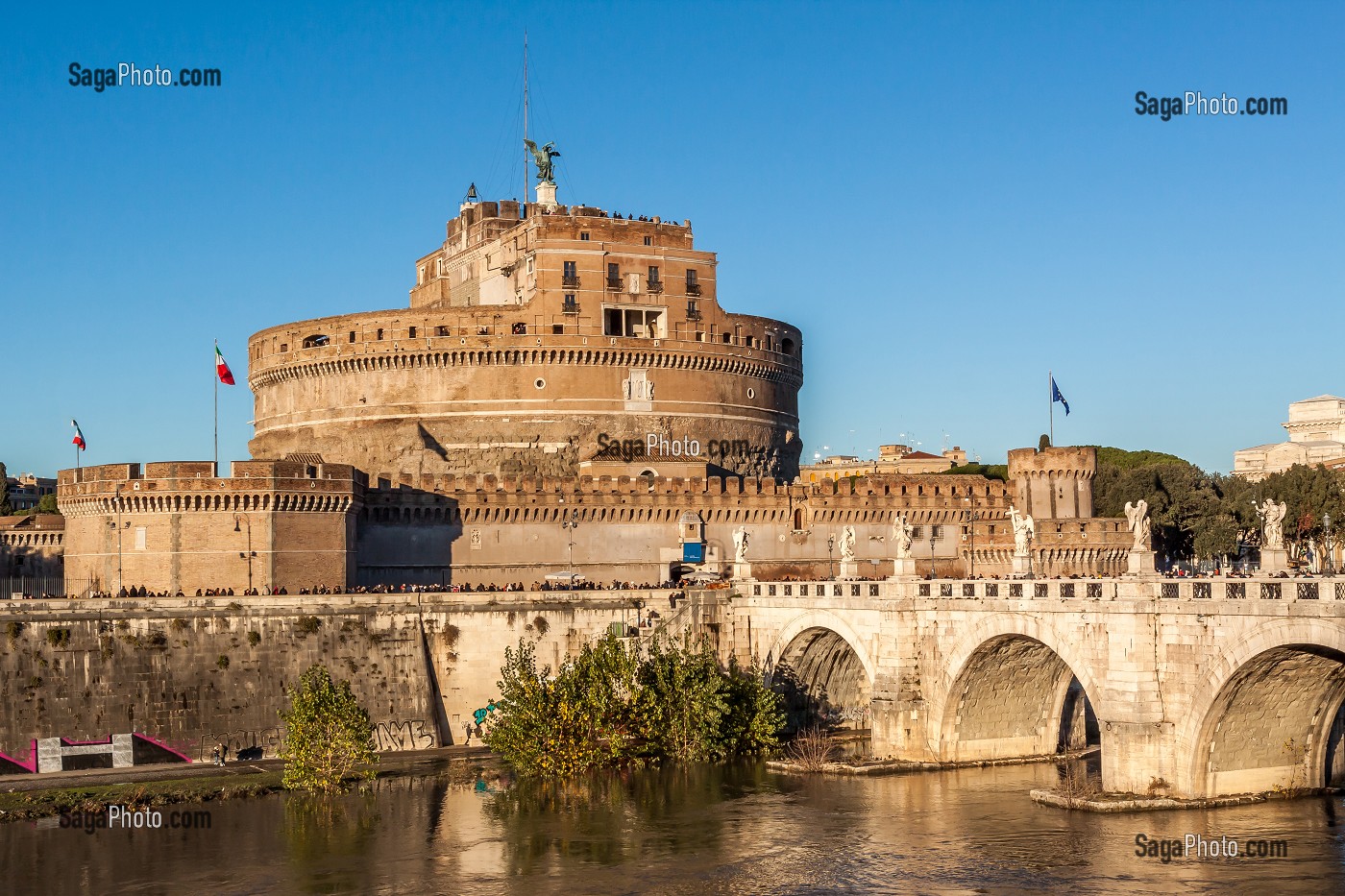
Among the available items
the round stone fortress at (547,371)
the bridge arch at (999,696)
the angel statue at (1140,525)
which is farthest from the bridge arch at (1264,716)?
the round stone fortress at (547,371)

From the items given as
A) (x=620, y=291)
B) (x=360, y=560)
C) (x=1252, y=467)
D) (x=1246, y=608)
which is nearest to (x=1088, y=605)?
(x=1246, y=608)

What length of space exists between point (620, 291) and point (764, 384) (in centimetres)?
1031

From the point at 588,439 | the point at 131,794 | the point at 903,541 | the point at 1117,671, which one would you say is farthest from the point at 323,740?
the point at 588,439

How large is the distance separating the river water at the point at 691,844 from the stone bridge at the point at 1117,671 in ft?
4.11

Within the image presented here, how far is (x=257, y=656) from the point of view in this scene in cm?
5016

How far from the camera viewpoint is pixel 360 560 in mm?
62719

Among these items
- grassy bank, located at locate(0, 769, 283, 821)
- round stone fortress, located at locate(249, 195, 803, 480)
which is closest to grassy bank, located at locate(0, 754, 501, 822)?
grassy bank, located at locate(0, 769, 283, 821)

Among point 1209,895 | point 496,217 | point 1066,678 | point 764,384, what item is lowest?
point 1209,895

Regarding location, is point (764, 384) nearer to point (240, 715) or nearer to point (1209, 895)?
point (240, 715)

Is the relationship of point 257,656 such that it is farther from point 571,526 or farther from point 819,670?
point 571,526

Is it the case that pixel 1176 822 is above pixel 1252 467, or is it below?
below

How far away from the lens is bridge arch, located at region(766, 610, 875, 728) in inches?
2030

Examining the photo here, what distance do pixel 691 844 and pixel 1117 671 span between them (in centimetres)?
1048

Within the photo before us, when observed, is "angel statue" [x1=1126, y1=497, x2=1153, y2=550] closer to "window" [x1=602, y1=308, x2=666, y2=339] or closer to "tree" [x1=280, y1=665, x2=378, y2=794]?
"tree" [x1=280, y1=665, x2=378, y2=794]
